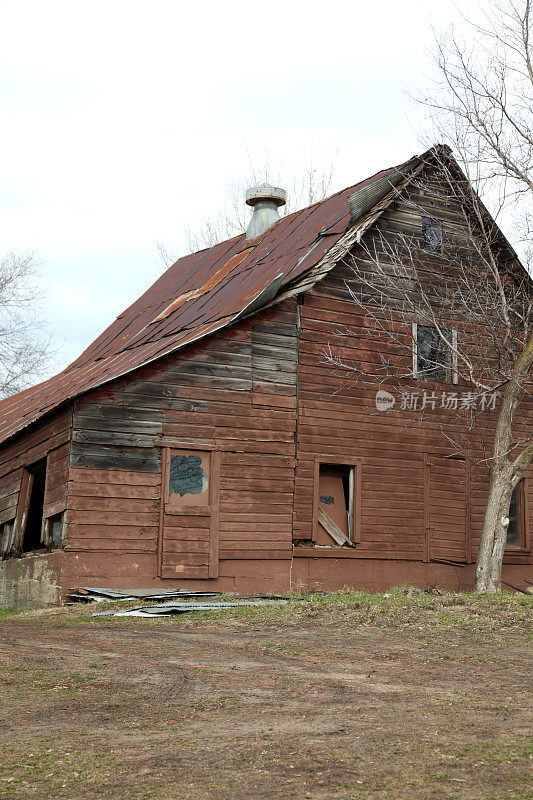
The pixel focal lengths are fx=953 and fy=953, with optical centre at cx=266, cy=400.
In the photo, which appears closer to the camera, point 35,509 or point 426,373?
point 426,373

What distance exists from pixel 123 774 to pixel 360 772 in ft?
4.28

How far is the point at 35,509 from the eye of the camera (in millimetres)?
19250

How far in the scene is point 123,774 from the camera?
17.3 ft

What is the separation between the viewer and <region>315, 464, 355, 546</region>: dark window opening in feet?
53.5

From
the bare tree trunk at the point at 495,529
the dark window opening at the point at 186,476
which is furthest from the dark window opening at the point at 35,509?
the bare tree trunk at the point at 495,529

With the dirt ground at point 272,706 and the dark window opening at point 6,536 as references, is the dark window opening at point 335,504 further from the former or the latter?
the dark window opening at point 6,536

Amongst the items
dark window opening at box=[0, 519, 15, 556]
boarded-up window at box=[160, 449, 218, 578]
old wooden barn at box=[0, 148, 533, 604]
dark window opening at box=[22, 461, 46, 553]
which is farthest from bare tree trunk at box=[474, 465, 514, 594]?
dark window opening at box=[0, 519, 15, 556]

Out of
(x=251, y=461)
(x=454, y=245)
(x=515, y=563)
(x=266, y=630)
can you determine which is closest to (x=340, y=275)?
(x=454, y=245)

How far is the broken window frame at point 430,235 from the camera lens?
17969 mm

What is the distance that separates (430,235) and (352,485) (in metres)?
5.11

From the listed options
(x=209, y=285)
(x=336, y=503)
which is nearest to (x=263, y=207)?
(x=209, y=285)

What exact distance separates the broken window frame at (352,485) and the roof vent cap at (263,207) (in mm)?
6994

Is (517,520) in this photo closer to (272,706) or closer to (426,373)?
(426,373)

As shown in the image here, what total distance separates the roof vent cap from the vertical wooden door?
7198 mm
